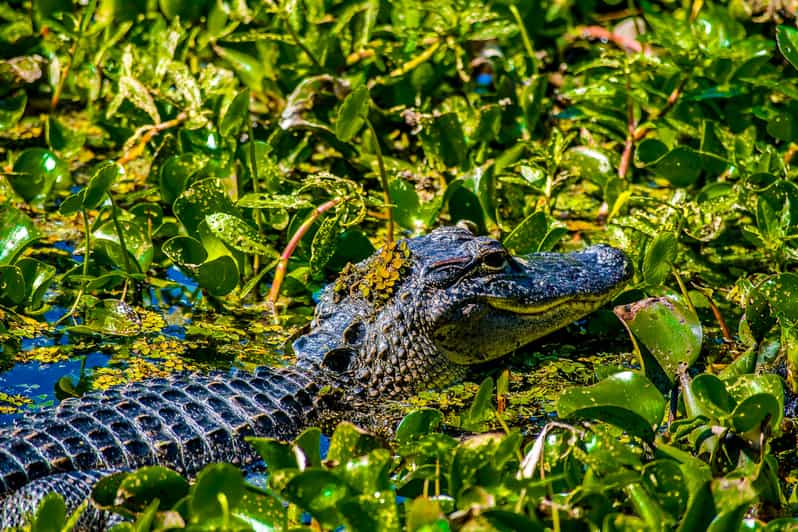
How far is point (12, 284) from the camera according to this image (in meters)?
4.08

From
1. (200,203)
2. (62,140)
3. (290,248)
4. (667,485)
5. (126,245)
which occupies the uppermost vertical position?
(62,140)

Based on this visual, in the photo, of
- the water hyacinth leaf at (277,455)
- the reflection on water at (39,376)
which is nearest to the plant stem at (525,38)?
the reflection on water at (39,376)

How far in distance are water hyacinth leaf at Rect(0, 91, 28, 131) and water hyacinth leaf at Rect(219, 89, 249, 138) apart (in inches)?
61.5

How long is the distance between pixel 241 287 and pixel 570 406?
186 centimetres

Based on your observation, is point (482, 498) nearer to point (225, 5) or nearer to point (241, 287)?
point (241, 287)

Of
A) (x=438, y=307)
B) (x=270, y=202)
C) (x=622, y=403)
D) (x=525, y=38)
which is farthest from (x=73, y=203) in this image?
(x=525, y=38)

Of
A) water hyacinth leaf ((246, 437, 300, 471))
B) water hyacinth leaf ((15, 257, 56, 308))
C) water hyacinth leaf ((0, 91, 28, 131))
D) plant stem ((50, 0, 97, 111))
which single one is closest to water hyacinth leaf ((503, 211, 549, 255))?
water hyacinth leaf ((15, 257, 56, 308))

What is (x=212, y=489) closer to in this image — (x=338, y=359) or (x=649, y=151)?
(x=338, y=359)

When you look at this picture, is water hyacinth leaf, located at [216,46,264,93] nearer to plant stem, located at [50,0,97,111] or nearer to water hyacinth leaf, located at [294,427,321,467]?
plant stem, located at [50,0,97,111]

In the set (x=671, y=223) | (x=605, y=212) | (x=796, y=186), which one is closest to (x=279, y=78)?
(x=605, y=212)

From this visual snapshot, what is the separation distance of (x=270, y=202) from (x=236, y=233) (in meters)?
0.21

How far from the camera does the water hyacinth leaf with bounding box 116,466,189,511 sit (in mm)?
2730

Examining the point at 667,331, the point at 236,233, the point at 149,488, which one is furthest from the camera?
the point at 236,233

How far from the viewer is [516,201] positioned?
16.5ft
